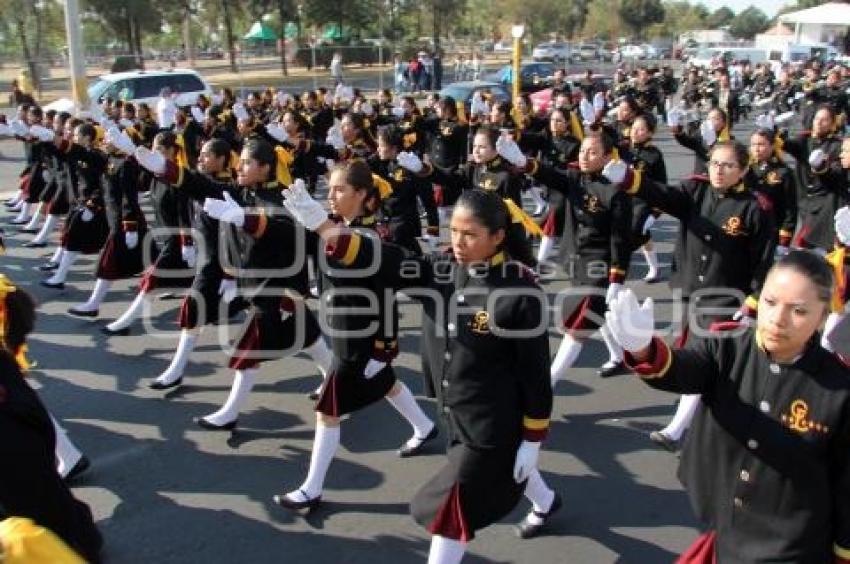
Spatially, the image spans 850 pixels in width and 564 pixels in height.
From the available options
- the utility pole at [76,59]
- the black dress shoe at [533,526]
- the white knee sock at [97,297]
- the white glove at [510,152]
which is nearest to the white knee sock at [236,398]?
the black dress shoe at [533,526]

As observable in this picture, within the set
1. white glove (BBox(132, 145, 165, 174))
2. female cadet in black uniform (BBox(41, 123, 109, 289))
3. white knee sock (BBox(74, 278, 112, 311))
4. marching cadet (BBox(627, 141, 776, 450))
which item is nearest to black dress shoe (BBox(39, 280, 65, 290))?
female cadet in black uniform (BBox(41, 123, 109, 289))

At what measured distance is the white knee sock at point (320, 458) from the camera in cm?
425

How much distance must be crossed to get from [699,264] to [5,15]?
37695mm

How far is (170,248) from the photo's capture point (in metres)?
7.04

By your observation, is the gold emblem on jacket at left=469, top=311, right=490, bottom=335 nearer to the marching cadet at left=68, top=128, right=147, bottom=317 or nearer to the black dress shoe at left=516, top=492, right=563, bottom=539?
the black dress shoe at left=516, top=492, right=563, bottom=539

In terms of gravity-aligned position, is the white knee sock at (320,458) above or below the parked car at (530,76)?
below

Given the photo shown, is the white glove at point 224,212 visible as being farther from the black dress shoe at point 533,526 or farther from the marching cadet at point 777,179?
the marching cadet at point 777,179

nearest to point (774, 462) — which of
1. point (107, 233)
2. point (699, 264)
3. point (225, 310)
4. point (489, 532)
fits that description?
point (489, 532)

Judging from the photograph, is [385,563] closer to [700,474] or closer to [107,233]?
[700,474]

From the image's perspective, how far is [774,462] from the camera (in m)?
2.45

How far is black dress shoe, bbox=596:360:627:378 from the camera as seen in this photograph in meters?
6.16

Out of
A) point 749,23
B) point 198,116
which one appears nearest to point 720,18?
point 749,23

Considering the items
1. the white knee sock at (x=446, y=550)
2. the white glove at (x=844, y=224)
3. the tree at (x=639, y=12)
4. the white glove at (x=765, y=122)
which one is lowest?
the white knee sock at (x=446, y=550)

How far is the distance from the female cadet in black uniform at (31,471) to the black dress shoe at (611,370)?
4158mm
